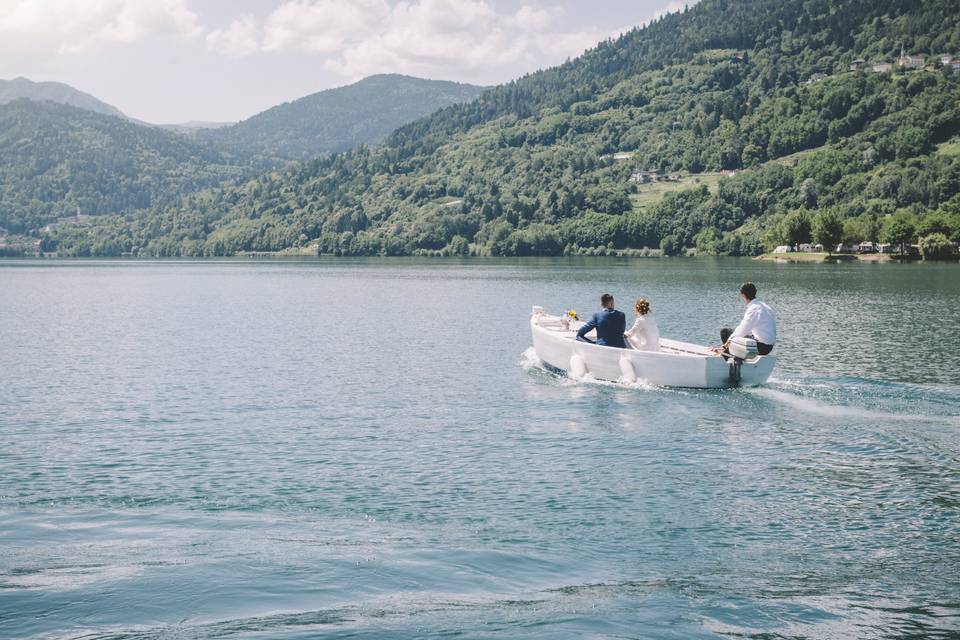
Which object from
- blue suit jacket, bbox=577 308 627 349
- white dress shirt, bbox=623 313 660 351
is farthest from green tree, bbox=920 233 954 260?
white dress shirt, bbox=623 313 660 351

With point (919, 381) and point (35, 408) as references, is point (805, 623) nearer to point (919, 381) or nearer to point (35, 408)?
point (919, 381)

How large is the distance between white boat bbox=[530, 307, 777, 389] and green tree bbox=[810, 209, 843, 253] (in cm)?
15668

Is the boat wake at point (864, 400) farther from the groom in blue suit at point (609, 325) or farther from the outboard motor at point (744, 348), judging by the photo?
the groom in blue suit at point (609, 325)

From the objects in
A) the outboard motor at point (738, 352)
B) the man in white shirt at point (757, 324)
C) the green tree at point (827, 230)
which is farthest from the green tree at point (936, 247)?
the outboard motor at point (738, 352)

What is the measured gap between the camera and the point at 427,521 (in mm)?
16750

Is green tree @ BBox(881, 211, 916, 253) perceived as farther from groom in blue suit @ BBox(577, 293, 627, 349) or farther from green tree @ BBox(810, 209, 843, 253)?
groom in blue suit @ BBox(577, 293, 627, 349)

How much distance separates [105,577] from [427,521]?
5735 mm

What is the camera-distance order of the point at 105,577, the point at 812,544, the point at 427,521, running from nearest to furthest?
1. the point at 105,577
2. the point at 812,544
3. the point at 427,521

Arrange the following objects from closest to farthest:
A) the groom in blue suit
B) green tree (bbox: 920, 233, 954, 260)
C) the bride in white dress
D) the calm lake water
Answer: the calm lake water, the bride in white dress, the groom in blue suit, green tree (bbox: 920, 233, 954, 260)

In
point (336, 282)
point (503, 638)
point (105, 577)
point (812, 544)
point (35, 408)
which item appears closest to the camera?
point (503, 638)

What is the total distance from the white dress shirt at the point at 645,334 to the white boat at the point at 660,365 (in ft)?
1.35

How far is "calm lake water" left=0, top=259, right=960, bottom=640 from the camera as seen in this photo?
1246cm

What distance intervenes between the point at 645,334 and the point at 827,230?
6294 inches

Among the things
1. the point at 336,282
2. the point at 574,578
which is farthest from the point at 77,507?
the point at 336,282
